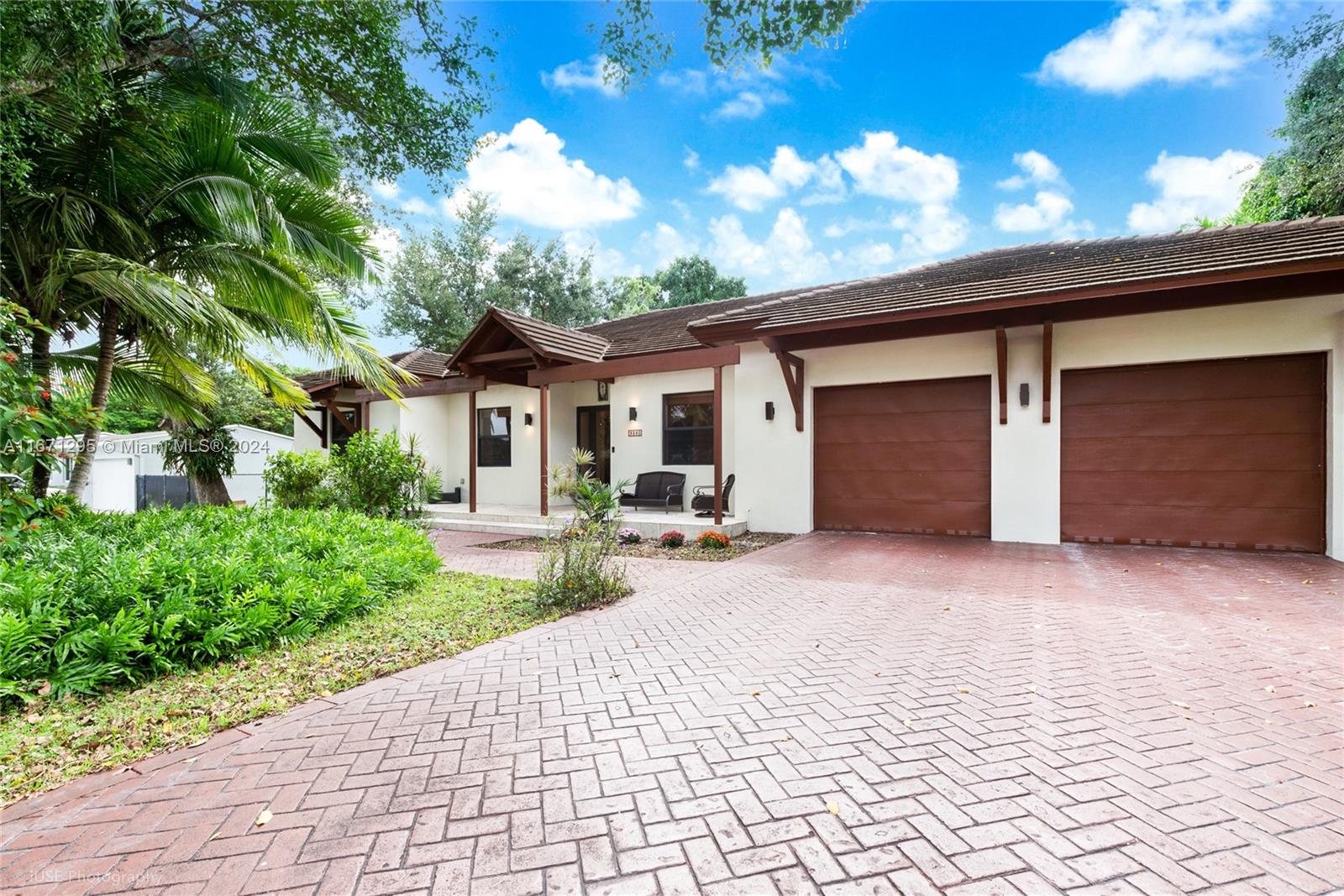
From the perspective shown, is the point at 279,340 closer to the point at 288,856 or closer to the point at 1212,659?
the point at 288,856

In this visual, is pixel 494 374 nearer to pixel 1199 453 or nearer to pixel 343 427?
pixel 343 427

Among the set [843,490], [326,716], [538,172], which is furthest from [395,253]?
[326,716]

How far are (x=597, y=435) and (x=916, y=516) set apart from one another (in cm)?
770

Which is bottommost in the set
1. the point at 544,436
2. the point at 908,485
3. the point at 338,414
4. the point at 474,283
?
the point at 908,485

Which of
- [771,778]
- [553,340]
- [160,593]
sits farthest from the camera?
[553,340]

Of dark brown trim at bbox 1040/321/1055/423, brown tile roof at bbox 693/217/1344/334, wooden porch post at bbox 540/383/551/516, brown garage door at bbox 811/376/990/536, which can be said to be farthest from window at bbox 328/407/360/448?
dark brown trim at bbox 1040/321/1055/423

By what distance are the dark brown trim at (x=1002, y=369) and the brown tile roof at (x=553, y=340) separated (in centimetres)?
764

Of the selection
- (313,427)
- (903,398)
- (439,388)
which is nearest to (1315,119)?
(903,398)

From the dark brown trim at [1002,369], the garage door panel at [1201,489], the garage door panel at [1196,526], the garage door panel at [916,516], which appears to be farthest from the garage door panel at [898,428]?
the garage door panel at [1196,526]

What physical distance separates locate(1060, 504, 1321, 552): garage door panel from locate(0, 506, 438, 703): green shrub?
30.2ft

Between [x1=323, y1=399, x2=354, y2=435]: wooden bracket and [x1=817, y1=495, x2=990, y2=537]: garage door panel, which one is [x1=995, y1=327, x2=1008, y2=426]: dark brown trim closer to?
[x1=817, y1=495, x2=990, y2=537]: garage door panel

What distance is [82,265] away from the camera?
5.15 meters

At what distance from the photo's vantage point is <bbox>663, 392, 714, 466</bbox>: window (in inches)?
461

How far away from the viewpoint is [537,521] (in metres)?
11.1
